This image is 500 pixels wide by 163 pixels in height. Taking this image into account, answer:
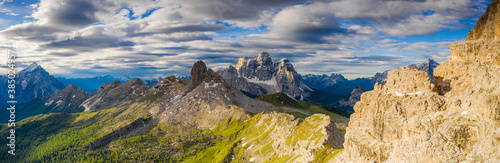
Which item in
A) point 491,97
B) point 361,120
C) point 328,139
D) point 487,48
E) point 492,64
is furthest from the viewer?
point 328,139

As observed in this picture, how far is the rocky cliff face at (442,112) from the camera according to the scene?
249 ft

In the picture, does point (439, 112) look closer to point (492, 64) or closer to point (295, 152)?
point (492, 64)

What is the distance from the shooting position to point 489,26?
107688mm

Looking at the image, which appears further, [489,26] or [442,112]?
[489,26]

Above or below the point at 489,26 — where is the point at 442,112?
below

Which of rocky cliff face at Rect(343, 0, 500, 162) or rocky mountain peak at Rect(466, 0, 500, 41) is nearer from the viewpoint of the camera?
rocky cliff face at Rect(343, 0, 500, 162)

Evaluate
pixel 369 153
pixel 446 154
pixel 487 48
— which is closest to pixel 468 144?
pixel 446 154

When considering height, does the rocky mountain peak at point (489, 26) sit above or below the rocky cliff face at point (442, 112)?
above

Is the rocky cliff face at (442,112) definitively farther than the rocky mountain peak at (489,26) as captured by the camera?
No

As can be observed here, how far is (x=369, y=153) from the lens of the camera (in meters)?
106

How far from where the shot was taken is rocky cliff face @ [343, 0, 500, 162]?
7588 cm

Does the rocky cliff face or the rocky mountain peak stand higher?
the rocky mountain peak

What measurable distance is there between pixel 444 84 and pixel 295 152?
392 ft

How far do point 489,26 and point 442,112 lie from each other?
5078 cm
